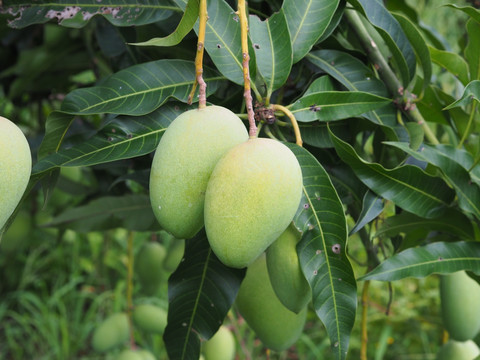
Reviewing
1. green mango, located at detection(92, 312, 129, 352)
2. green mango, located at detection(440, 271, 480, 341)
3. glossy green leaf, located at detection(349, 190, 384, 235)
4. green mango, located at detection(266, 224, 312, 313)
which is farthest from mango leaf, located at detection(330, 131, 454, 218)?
green mango, located at detection(92, 312, 129, 352)

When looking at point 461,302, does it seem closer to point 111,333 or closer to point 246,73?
point 246,73

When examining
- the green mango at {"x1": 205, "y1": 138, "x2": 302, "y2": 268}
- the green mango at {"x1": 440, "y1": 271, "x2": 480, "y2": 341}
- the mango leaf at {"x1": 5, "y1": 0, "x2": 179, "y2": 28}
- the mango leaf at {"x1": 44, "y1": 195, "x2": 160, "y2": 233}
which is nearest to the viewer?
the green mango at {"x1": 205, "y1": 138, "x2": 302, "y2": 268}

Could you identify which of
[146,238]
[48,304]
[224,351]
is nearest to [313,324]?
[146,238]

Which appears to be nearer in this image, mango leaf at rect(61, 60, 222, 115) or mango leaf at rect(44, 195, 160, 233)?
mango leaf at rect(61, 60, 222, 115)

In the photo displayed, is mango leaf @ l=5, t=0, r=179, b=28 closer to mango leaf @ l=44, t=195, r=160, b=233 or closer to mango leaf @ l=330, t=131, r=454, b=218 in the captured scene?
mango leaf @ l=330, t=131, r=454, b=218

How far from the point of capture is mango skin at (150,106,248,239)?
0.47 m

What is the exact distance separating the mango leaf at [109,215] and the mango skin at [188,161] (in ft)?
1.75

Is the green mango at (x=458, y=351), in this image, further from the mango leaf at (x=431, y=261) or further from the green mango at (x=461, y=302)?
the mango leaf at (x=431, y=261)

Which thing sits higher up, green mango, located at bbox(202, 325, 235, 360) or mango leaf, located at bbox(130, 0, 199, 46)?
mango leaf, located at bbox(130, 0, 199, 46)

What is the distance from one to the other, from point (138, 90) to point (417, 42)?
37cm

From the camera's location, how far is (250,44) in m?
0.62

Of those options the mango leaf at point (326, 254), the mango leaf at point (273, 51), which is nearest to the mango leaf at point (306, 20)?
the mango leaf at point (273, 51)

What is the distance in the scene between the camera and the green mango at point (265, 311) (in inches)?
28.3

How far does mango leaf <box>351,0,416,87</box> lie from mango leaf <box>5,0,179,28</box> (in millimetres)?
239
